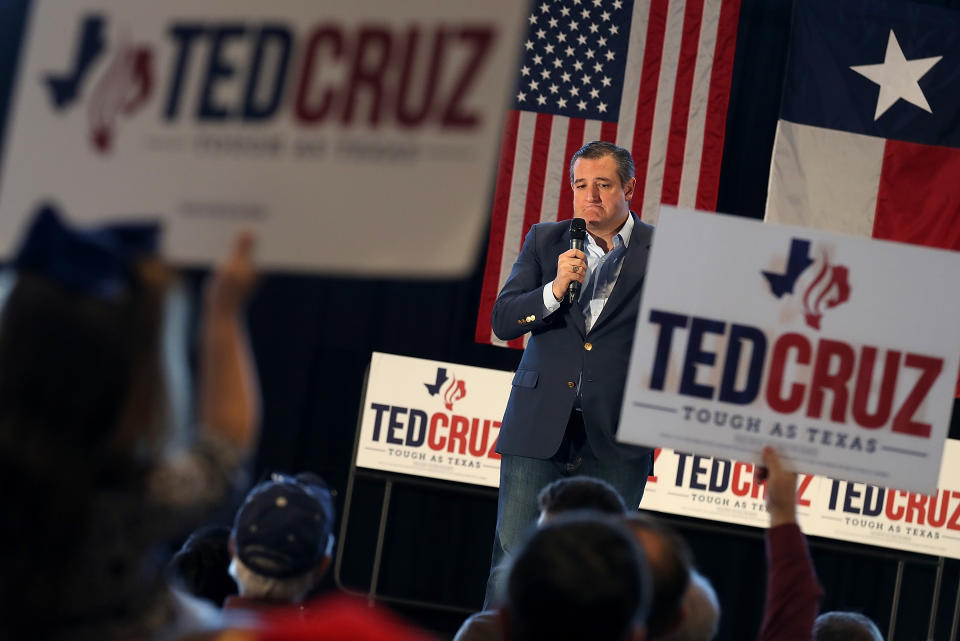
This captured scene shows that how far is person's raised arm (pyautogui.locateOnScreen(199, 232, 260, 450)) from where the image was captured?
3.88 ft

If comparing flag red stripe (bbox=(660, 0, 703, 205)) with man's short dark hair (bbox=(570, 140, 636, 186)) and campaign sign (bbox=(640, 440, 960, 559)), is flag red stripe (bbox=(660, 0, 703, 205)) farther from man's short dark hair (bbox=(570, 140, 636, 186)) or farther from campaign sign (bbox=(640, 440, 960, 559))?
man's short dark hair (bbox=(570, 140, 636, 186))

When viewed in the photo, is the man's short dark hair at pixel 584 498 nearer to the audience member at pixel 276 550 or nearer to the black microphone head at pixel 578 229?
the audience member at pixel 276 550

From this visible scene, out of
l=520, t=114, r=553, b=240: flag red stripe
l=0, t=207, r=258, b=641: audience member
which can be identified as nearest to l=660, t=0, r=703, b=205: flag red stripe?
l=520, t=114, r=553, b=240: flag red stripe

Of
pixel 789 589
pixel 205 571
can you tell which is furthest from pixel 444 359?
pixel 789 589

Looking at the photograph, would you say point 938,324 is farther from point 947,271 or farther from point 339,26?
point 339,26

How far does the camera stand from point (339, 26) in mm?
1243

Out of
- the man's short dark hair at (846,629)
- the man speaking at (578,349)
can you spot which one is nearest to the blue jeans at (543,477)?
the man speaking at (578,349)

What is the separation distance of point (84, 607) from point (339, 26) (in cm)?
66

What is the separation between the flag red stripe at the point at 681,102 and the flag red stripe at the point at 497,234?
32.9 inches

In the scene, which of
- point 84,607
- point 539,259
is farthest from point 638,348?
point 84,607

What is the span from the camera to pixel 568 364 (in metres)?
3.03

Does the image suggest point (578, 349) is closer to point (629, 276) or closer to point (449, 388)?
point (629, 276)

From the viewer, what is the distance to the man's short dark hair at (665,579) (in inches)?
60.2

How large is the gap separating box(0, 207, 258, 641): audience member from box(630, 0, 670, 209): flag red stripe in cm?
513
